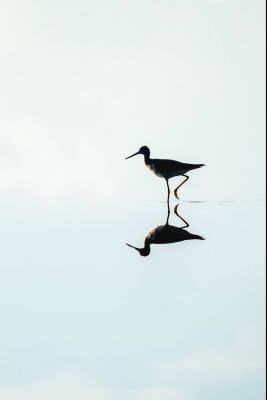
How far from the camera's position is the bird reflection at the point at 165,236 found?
17.0 ft

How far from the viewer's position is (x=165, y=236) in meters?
5.55

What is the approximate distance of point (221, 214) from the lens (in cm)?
695

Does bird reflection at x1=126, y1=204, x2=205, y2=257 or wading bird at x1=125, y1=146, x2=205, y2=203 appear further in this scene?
wading bird at x1=125, y1=146, x2=205, y2=203

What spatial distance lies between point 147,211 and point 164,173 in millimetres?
1063

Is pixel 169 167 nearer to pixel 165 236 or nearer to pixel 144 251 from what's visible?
pixel 165 236

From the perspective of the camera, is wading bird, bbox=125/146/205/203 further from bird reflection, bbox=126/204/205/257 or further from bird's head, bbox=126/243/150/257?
bird's head, bbox=126/243/150/257

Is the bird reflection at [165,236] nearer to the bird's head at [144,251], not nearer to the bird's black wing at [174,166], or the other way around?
the bird's head at [144,251]

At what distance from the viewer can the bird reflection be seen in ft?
17.0

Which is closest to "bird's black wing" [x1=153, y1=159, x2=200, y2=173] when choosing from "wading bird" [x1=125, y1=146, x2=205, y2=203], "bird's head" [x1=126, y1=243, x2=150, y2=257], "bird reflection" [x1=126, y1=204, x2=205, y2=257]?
"wading bird" [x1=125, y1=146, x2=205, y2=203]

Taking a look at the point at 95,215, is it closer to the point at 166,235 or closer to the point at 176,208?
the point at 176,208

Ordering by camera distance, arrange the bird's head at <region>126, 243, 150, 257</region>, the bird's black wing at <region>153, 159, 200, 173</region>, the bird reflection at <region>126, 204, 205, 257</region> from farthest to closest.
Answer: the bird's black wing at <region>153, 159, 200, 173</region> → the bird reflection at <region>126, 204, 205, 257</region> → the bird's head at <region>126, 243, 150, 257</region>

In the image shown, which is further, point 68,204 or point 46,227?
point 68,204

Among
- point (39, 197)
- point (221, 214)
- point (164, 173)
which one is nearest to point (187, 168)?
point (164, 173)

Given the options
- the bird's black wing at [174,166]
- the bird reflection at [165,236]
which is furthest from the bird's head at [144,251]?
the bird's black wing at [174,166]
